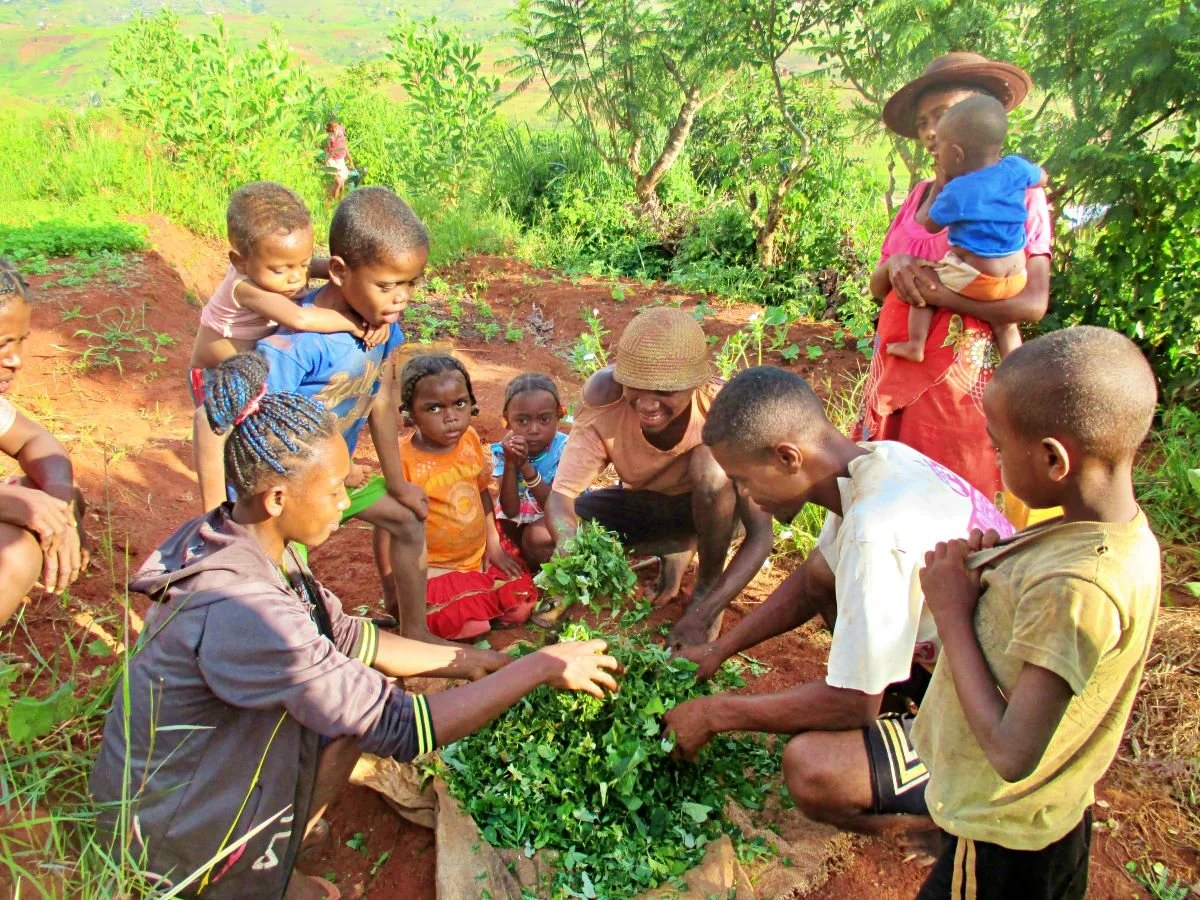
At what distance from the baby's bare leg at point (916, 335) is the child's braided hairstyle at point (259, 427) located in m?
2.19

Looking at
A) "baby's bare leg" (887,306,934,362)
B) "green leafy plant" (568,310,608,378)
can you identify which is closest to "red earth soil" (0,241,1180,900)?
"green leafy plant" (568,310,608,378)

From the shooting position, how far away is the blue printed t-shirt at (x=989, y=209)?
2.97 meters

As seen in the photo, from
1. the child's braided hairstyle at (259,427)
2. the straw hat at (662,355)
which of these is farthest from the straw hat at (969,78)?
the child's braided hairstyle at (259,427)

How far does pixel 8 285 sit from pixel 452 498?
5.92ft

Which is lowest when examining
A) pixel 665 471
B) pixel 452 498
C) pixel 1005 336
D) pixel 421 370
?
pixel 452 498

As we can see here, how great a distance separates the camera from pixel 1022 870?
6.25ft

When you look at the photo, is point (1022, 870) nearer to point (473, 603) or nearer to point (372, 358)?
point (473, 603)

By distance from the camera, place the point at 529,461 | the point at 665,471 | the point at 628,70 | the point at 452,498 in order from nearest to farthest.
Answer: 1. the point at 665,471
2. the point at 452,498
3. the point at 529,461
4. the point at 628,70

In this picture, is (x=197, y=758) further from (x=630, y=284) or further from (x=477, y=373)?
(x=630, y=284)

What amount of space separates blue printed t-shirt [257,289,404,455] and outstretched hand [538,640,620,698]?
1.10 metres

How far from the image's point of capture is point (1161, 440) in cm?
454

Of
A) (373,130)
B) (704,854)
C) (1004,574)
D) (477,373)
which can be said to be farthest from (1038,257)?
(373,130)

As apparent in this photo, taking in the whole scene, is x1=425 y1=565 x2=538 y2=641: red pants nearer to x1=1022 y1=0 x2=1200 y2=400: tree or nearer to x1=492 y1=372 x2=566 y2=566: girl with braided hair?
x1=492 y1=372 x2=566 y2=566: girl with braided hair

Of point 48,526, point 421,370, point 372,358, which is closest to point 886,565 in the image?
point 372,358
